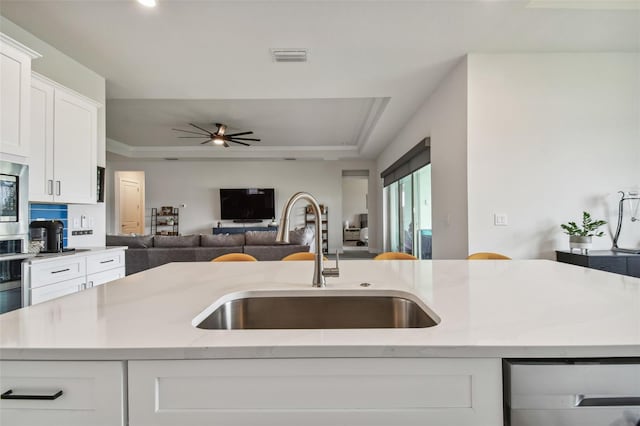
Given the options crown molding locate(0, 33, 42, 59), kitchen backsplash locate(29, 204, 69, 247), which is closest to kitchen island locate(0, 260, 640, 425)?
crown molding locate(0, 33, 42, 59)

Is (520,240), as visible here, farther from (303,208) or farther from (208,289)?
(303,208)

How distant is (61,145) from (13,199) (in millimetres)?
687

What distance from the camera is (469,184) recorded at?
3.06 m

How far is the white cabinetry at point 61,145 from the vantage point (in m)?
2.54

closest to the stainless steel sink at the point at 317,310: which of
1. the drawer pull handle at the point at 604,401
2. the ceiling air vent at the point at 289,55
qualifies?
the drawer pull handle at the point at 604,401

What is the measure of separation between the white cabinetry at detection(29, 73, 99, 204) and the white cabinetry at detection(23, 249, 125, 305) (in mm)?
573

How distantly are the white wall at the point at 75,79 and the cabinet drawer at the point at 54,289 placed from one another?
79 cm

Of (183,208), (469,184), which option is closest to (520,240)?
(469,184)

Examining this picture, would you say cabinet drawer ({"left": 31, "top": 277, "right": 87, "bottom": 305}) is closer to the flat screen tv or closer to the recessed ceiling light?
the recessed ceiling light

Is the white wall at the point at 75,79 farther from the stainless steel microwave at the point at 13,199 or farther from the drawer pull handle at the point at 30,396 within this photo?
the drawer pull handle at the point at 30,396

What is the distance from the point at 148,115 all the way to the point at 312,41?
12.5ft

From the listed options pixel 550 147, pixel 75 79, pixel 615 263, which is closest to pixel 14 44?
pixel 75 79

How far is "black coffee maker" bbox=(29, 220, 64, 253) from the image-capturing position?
2.51 metres

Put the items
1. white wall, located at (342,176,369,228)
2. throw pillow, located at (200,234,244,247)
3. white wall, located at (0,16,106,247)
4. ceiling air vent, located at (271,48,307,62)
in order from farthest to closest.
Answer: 1. white wall, located at (342,176,369,228)
2. throw pillow, located at (200,234,244,247)
3. ceiling air vent, located at (271,48,307,62)
4. white wall, located at (0,16,106,247)
